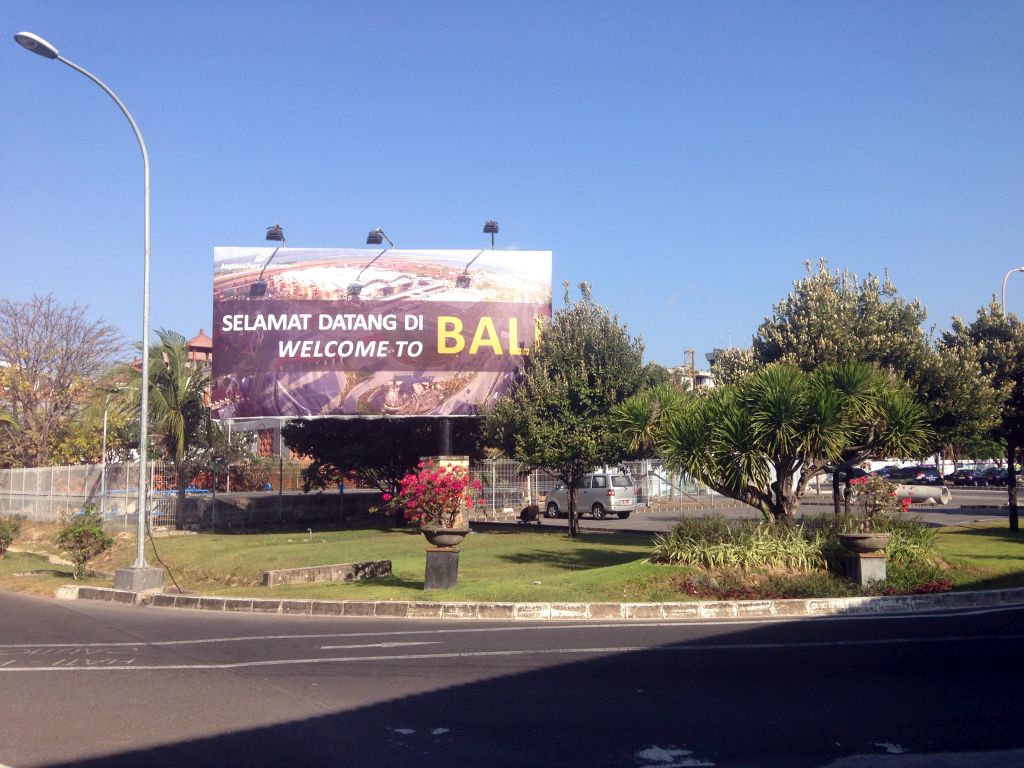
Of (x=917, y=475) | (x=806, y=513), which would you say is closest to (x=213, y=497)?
(x=806, y=513)

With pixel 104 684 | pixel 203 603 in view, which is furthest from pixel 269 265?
pixel 104 684

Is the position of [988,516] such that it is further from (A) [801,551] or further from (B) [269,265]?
(B) [269,265]

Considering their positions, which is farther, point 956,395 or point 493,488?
point 493,488

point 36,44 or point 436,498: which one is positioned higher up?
point 36,44

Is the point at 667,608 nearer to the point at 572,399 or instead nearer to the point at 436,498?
the point at 436,498

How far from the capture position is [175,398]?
3089 cm

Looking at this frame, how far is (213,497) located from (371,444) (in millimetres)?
5843

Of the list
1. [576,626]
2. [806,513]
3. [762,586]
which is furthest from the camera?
[806,513]

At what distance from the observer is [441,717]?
7.11 metres

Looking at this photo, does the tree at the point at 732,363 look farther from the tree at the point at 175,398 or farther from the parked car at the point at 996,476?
the parked car at the point at 996,476

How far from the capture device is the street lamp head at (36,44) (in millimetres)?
14898

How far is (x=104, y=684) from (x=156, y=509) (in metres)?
23.8

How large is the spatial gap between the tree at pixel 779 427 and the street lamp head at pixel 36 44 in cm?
1173

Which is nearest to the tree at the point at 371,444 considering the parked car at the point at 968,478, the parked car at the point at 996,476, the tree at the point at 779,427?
the tree at the point at 779,427
